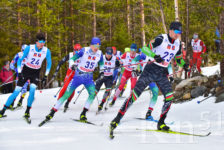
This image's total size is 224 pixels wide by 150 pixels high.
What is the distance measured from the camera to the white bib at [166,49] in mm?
5902

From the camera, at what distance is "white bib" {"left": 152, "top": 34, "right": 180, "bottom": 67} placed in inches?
232

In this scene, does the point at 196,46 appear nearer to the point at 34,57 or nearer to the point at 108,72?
the point at 108,72

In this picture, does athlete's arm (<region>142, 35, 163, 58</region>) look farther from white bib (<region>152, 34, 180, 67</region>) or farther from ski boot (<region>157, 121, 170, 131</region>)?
ski boot (<region>157, 121, 170, 131</region>)

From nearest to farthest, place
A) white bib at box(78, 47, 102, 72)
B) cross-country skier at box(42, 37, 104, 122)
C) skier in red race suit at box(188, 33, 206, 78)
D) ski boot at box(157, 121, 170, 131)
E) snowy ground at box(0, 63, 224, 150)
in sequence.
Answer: snowy ground at box(0, 63, 224, 150) → ski boot at box(157, 121, 170, 131) → cross-country skier at box(42, 37, 104, 122) → white bib at box(78, 47, 102, 72) → skier in red race suit at box(188, 33, 206, 78)

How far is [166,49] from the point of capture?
5926mm

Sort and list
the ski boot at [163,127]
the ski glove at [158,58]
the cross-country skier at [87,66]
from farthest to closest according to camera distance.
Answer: the cross-country skier at [87,66]
the ski boot at [163,127]
the ski glove at [158,58]

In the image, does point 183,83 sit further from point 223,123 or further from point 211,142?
point 211,142

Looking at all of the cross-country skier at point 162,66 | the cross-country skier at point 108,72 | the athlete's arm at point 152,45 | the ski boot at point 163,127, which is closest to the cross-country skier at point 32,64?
the cross-country skier at point 162,66

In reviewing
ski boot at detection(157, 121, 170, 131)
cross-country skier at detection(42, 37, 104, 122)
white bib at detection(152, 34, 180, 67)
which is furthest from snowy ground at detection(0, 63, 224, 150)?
white bib at detection(152, 34, 180, 67)

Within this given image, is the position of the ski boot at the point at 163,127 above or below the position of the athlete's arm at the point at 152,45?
below

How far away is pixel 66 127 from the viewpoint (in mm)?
6426

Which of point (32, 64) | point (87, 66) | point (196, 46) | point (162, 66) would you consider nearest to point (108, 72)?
point (87, 66)

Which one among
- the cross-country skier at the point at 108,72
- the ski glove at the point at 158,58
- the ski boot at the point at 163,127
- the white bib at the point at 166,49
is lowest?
the ski boot at the point at 163,127

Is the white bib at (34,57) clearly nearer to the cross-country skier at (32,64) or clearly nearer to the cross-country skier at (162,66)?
the cross-country skier at (32,64)
